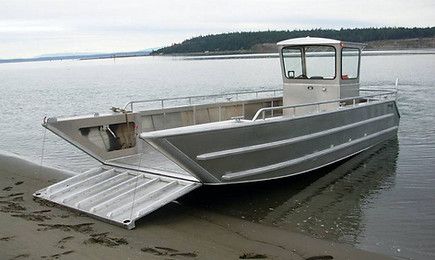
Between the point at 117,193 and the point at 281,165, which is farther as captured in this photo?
the point at 281,165

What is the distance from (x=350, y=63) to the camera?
37.7ft

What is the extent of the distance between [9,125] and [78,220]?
16.6m

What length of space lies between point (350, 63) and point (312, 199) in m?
4.31

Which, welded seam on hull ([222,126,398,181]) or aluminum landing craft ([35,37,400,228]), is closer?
aluminum landing craft ([35,37,400,228])

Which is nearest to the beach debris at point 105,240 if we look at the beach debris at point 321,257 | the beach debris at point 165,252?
the beach debris at point 165,252

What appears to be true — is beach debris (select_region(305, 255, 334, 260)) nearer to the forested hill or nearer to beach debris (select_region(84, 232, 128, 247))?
beach debris (select_region(84, 232, 128, 247))

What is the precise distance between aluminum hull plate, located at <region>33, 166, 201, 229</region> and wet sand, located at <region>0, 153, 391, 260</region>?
0.60 ft

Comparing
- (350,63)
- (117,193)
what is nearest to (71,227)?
(117,193)

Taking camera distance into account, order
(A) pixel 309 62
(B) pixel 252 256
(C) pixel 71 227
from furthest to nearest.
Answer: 1. (A) pixel 309 62
2. (C) pixel 71 227
3. (B) pixel 252 256

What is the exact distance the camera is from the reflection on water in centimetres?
754

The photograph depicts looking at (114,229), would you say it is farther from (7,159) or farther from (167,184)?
(7,159)

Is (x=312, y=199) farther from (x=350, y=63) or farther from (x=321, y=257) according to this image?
(x=350, y=63)

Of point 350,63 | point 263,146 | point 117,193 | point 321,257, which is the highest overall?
point 350,63

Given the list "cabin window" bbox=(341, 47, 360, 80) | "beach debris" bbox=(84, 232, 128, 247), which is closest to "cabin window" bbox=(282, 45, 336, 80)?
"cabin window" bbox=(341, 47, 360, 80)
